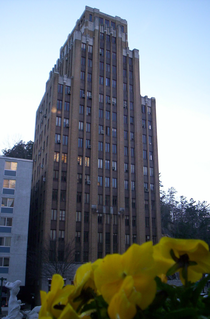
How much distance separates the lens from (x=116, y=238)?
39.5m

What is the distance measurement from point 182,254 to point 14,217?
35.6 metres

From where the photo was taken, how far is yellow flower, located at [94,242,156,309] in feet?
2.73

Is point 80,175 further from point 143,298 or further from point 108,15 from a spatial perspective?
point 143,298

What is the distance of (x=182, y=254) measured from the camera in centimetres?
94

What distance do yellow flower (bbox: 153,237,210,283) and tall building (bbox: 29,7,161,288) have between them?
35411mm

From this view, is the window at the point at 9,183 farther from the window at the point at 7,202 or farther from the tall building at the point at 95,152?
the tall building at the point at 95,152

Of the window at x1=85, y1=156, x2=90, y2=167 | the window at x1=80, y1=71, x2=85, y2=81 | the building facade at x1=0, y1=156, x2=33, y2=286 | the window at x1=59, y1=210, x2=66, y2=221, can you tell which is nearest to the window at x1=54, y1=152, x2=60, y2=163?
the window at x1=85, y1=156, x2=90, y2=167

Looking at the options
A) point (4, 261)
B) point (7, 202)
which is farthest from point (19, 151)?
point (4, 261)

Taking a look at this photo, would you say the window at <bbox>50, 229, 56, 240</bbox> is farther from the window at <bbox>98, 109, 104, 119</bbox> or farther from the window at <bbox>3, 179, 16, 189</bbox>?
the window at <bbox>98, 109, 104, 119</bbox>

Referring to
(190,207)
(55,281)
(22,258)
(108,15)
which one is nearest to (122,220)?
(22,258)

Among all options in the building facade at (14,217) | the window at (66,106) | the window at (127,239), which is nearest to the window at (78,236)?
the building facade at (14,217)

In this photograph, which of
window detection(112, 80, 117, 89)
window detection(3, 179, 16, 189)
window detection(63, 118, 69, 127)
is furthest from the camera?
window detection(112, 80, 117, 89)

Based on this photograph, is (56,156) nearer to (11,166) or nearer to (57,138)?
(57,138)

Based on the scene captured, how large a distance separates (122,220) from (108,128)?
1289cm
